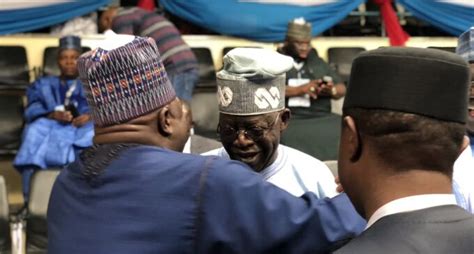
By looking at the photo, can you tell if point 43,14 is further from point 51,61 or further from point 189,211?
point 189,211

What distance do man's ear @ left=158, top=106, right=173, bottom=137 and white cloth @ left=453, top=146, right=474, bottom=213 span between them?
930mm

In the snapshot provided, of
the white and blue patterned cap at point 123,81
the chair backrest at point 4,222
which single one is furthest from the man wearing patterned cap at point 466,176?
the chair backrest at point 4,222

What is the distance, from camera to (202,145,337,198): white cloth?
244 centimetres

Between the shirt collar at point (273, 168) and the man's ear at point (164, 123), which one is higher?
the man's ear at point (164, 123)

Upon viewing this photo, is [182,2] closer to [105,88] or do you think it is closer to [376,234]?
[105,88]

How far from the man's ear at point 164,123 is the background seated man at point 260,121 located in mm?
821

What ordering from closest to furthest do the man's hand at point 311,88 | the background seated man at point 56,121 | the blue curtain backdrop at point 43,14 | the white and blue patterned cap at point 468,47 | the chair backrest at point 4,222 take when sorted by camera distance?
the white and blue patterned cap at point 468,47 → the chair backrest at point 4,222 → the background seated man at point 56,121 → the man's hand at point 311,88 → the blue curtain backdrop at point 43,14

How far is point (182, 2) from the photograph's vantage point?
636 centimetres

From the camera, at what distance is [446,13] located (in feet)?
22.6

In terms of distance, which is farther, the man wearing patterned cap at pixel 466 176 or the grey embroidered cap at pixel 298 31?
the grey embroidered cap at pixel 298 31

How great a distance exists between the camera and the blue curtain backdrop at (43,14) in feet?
19.8

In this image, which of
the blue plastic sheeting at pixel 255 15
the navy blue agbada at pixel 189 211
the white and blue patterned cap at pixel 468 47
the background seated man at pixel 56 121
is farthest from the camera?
the blue plastic sheeting at pixel 255 15

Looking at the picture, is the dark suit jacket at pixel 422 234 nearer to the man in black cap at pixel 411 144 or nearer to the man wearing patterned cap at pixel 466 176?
the man in black cap at pixel 411 144

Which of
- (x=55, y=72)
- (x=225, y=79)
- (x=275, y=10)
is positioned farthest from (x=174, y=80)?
(x=225, y=79)
